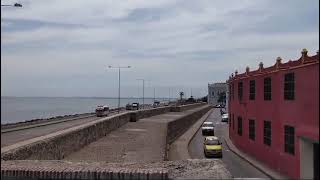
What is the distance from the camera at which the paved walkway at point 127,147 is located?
105 feet

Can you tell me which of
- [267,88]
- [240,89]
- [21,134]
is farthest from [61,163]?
[240,89]

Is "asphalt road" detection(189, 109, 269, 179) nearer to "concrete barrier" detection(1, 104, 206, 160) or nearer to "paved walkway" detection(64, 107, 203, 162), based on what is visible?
"paved walkway" detection(64, 107, 203, 162)

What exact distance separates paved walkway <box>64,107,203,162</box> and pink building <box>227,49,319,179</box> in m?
6.79

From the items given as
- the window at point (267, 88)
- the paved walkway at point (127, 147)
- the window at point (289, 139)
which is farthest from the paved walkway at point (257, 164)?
the paved walkway at point (127, 147)

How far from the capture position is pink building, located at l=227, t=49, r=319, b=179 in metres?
18.3

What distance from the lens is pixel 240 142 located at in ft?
149

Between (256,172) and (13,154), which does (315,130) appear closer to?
(13,154)

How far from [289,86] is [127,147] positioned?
52.7 ft

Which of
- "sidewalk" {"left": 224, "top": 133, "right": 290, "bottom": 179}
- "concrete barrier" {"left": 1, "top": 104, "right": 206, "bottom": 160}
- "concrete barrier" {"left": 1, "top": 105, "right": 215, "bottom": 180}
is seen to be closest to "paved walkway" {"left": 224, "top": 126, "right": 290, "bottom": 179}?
"sidewalk" {"left": 224, "top": 133, "right": 290, "bottom": 179}

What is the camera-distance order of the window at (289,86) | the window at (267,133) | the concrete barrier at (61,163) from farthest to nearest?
the window at (267,133)
the window at (289,86)
the concrete barrier at (61,163)

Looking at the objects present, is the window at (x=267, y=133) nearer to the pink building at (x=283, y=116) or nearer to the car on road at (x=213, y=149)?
the pink building at (x=283, y=116)

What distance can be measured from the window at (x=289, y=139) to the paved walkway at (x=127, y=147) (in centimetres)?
907

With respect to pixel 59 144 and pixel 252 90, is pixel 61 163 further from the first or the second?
pixel 252 90

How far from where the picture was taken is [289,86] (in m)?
25.7
